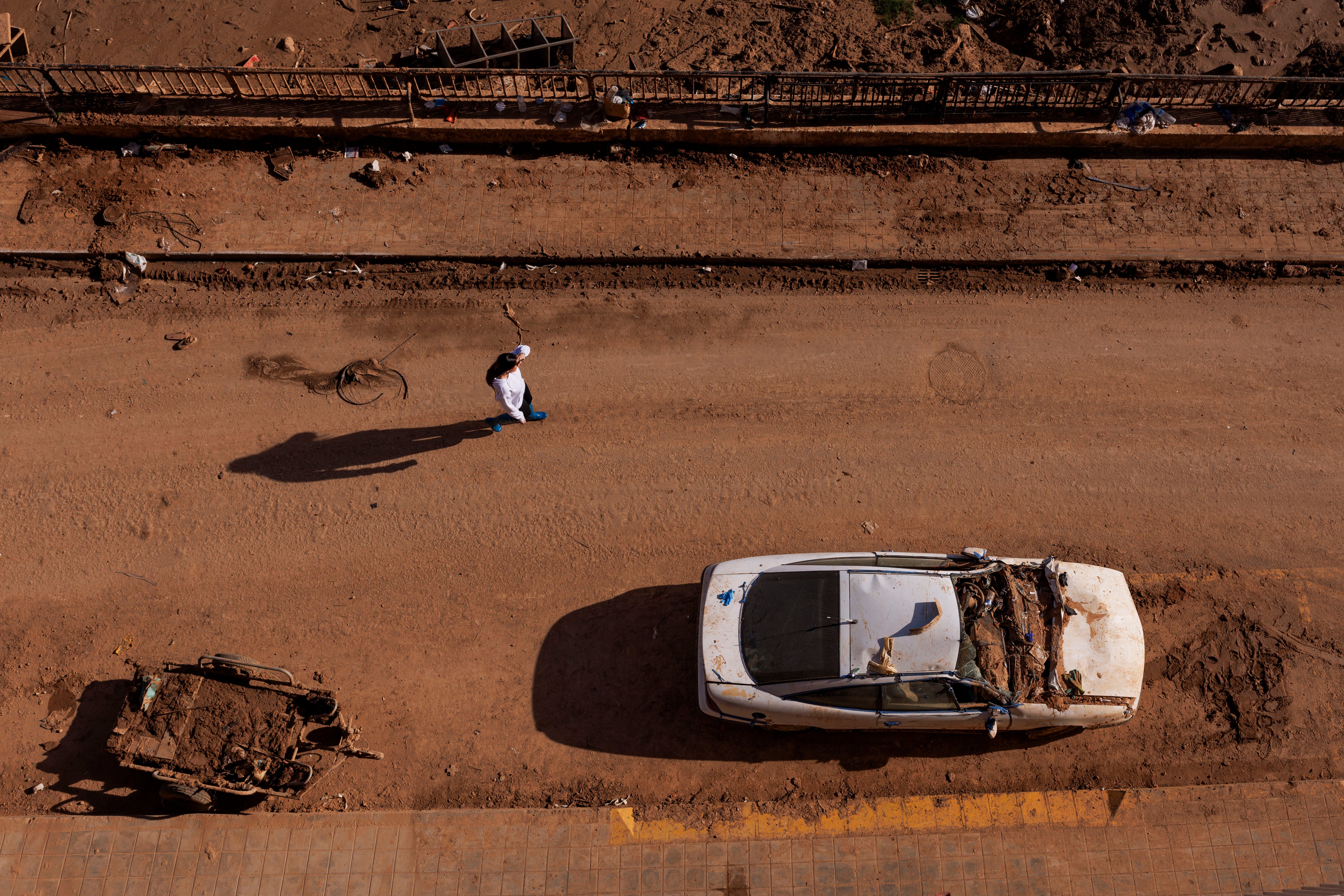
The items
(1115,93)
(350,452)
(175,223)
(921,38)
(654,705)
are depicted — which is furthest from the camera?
(921,38)

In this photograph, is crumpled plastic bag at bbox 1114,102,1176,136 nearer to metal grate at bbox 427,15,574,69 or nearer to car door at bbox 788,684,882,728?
metal grate at bbox 427,15,574,69

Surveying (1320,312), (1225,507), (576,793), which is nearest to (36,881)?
(576,793)

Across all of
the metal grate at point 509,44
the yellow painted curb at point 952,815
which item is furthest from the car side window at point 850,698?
the metal grate at point 509,44

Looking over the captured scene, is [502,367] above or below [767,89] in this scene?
below

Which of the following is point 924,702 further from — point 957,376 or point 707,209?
point 707,209

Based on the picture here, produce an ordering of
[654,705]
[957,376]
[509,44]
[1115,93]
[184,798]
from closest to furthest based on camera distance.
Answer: [184,798]
[654,705]
[957,376]
[1115,93]
[509,44]

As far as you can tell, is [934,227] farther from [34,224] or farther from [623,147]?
[34,224]

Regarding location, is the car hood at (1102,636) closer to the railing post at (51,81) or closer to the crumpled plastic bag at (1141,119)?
the crumpled plastic bag at (1141,119)

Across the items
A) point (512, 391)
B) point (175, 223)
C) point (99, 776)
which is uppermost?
point (175, 223)

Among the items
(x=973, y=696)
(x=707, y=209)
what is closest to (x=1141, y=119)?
(x=707, y=209)
